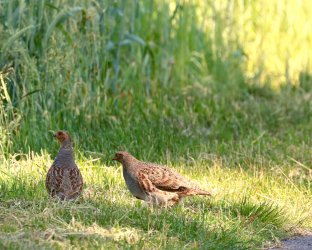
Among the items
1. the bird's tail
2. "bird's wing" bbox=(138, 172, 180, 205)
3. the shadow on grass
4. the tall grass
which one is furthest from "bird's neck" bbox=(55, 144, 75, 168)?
the tall grass

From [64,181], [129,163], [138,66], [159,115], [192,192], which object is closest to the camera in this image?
[64,181]

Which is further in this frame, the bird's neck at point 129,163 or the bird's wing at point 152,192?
the bird's neck at point 129,163

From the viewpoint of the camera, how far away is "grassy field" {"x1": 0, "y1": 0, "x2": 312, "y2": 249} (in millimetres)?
6250

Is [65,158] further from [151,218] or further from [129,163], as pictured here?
[151,218]

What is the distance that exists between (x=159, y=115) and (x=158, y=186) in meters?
3.01

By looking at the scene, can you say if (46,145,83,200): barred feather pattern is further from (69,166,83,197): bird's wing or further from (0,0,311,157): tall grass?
(0,0,311,157): tall grass

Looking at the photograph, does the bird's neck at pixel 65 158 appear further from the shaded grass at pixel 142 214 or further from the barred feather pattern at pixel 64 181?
the shaded grass at pixel 142 214

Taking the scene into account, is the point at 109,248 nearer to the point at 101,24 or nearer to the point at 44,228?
the point at 44,228

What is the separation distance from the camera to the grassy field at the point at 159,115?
625cm

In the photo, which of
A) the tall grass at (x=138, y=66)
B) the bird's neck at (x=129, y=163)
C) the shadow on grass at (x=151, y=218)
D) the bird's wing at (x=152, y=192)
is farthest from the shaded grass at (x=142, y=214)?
the tall grass at (x=138, y=66)

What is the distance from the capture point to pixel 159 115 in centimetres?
993

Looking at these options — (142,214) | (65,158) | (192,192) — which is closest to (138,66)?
(65,158)

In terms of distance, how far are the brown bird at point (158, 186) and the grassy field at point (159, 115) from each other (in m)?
0.09

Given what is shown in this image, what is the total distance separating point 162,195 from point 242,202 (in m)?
0.59
